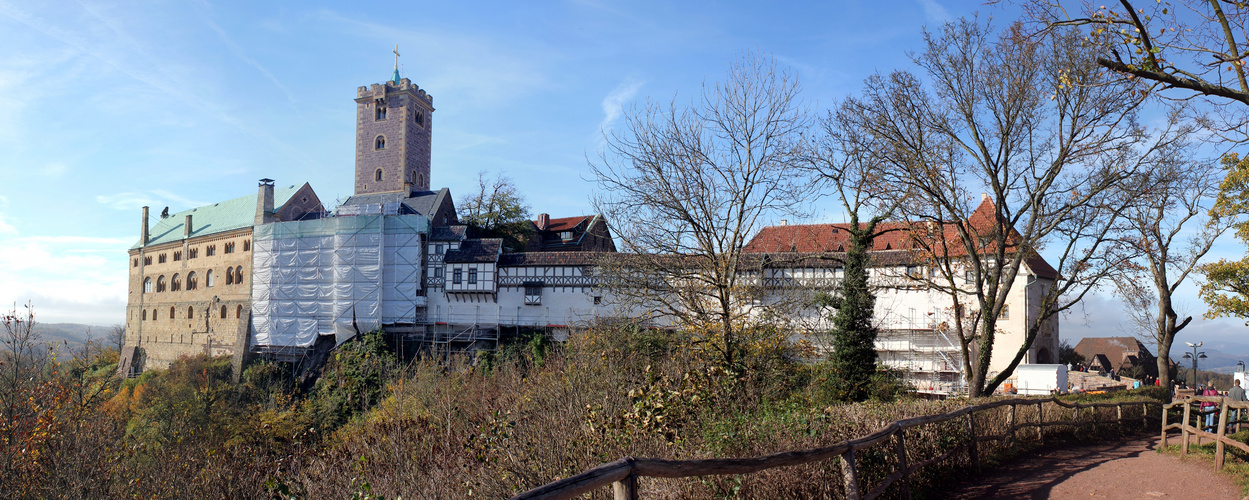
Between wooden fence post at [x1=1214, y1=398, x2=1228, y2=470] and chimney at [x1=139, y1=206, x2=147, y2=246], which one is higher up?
chimney at [x1=139, y1=206, x2=147, y2=246]

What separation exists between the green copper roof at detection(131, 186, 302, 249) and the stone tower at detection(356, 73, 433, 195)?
16.5ft

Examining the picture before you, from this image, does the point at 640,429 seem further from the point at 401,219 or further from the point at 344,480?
the point at 401,219

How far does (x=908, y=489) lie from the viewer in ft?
19.7

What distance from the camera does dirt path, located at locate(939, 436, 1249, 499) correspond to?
6660mm

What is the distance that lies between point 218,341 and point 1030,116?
4842 centimetres

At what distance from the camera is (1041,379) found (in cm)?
2503

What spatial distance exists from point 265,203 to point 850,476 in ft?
158

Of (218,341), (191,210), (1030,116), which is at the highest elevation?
(191,210)

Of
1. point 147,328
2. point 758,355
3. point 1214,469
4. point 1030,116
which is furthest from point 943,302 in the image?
point 147,328

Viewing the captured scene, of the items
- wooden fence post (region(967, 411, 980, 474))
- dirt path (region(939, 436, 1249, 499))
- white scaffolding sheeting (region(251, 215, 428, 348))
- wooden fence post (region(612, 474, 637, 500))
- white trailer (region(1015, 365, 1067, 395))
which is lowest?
white trailer (region(1015, 365, 1067, 395))

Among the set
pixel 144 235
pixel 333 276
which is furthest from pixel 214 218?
pixel 333 276

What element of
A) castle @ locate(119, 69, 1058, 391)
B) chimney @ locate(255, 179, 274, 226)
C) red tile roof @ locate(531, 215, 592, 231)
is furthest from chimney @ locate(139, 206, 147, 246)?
red tile roof @ locate(531, 215, 592, 231)

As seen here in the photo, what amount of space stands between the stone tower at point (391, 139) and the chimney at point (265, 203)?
19.2ft

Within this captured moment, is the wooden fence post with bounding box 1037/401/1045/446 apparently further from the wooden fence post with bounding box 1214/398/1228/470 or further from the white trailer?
the white trailer
